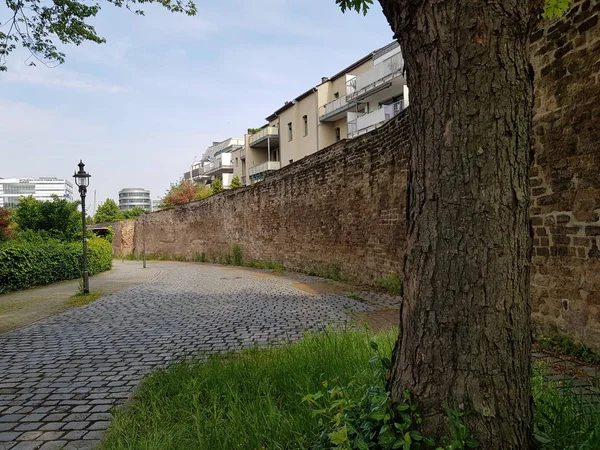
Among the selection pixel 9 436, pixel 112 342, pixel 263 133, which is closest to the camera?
pixel 9 436

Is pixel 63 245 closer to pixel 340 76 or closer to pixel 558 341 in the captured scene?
pixel 558 341

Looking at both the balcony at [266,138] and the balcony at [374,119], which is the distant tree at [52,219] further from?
the balcony at [266,138]

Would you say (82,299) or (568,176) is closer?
(568,176)

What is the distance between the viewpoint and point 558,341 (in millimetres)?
4750

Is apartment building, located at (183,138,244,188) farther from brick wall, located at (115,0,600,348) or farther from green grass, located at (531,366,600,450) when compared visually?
green grass, located at (531,366,600,450)

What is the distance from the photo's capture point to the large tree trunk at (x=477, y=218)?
192 centimetres

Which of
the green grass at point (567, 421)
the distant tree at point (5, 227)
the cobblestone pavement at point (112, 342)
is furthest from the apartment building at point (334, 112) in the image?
the green grass at point (567, 421)

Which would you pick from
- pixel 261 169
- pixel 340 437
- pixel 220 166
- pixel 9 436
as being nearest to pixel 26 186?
pixel 220 166

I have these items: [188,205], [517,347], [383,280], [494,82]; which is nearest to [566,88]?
[494,82]

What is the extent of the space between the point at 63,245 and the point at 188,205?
13.5 metres

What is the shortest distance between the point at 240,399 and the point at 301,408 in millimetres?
549

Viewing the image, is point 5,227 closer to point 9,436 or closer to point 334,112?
point 334,112

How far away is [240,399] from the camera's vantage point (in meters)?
3.17

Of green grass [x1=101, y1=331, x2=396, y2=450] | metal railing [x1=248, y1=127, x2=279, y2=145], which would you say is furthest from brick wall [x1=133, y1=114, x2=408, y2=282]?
metal railing [x1=248, y1=127, x2=279, y2=145]
